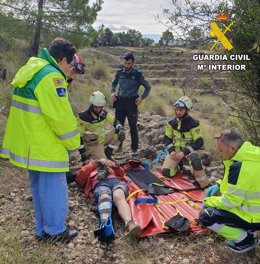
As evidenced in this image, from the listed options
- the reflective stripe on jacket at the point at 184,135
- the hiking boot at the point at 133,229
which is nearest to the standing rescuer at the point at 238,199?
the hiking boot at the point at 133,229

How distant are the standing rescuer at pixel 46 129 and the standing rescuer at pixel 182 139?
8.01 ft

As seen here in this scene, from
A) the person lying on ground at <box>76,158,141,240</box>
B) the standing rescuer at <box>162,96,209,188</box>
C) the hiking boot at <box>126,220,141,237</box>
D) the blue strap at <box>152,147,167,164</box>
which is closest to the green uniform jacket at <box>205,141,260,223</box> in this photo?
the hiking boot at <box>126,220,141,237</box>

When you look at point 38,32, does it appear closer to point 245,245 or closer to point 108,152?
point 108,152

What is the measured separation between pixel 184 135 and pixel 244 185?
8.50 feet

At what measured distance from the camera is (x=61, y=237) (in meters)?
3.65

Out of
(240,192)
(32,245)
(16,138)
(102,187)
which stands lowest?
(32,245)

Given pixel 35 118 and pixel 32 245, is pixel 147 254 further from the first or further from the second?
pixel 35 118

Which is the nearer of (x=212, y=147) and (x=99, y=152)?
(x=99, y=152)

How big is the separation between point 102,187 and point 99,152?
150cm

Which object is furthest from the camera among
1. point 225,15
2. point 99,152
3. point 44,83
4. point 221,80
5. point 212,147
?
point 212,147

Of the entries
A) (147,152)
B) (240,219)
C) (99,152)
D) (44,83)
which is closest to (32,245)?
(44,83)

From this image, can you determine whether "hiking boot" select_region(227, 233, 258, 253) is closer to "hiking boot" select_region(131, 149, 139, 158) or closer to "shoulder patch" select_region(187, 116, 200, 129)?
"shoulder patch" select_region(187, 116, 200, 129)

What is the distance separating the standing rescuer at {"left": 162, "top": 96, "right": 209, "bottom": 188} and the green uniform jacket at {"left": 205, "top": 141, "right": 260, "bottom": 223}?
6.57ft

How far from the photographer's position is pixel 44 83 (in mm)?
3209
